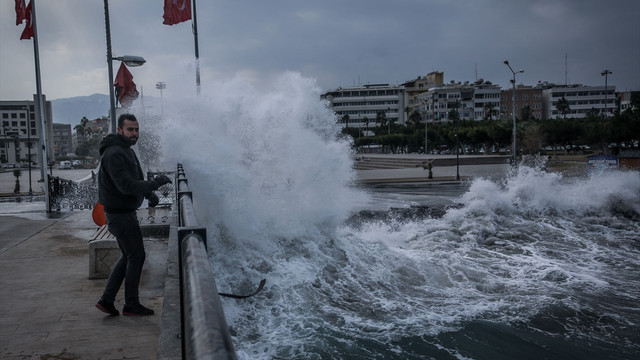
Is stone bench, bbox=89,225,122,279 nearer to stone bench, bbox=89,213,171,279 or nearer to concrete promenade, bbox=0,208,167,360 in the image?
stone bench, bbox=89,213,171,279

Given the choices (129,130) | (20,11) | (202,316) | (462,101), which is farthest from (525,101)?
(202,316)

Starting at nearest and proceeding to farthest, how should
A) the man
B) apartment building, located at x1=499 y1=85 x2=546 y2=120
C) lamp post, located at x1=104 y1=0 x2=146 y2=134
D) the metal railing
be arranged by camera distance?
1. the metal railing
2. the man
3. lamp post, located at x1=104 y1=0 x2=146 y2=134
4. apartment building, located at x1=499 y1=85 x2=546 y2=120

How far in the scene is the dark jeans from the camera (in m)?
4.13

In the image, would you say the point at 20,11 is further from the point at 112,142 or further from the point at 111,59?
the point at 112,142

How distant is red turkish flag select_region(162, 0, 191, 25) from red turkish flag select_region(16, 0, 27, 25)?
4.44 meters

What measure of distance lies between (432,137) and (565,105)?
1997 inches

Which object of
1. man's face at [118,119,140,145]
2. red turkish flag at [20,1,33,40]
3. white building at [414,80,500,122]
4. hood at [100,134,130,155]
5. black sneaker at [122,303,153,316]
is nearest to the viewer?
hood at [100,134,130,155]

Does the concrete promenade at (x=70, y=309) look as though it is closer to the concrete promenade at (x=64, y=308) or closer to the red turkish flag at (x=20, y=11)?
the concrete promenade at (x=64, y=308)

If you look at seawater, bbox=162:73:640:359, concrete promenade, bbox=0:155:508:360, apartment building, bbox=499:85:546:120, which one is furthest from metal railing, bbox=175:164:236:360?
apartment building, bbox=499:85:546:120

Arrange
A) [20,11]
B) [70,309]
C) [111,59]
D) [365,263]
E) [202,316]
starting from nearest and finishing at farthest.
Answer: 1. [202,316]
2. [70,309]
3. [365,263]
4. [111,59]
5. [20,11]

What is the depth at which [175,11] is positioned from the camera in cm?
1733

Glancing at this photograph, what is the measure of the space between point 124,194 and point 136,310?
1179 millimetres

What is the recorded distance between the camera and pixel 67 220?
11.6 meters

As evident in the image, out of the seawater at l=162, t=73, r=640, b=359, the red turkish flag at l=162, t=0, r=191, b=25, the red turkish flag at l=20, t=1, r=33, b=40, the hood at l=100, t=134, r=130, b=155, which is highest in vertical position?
the red turkish flag at l=162, t=0, r=191, b=25
